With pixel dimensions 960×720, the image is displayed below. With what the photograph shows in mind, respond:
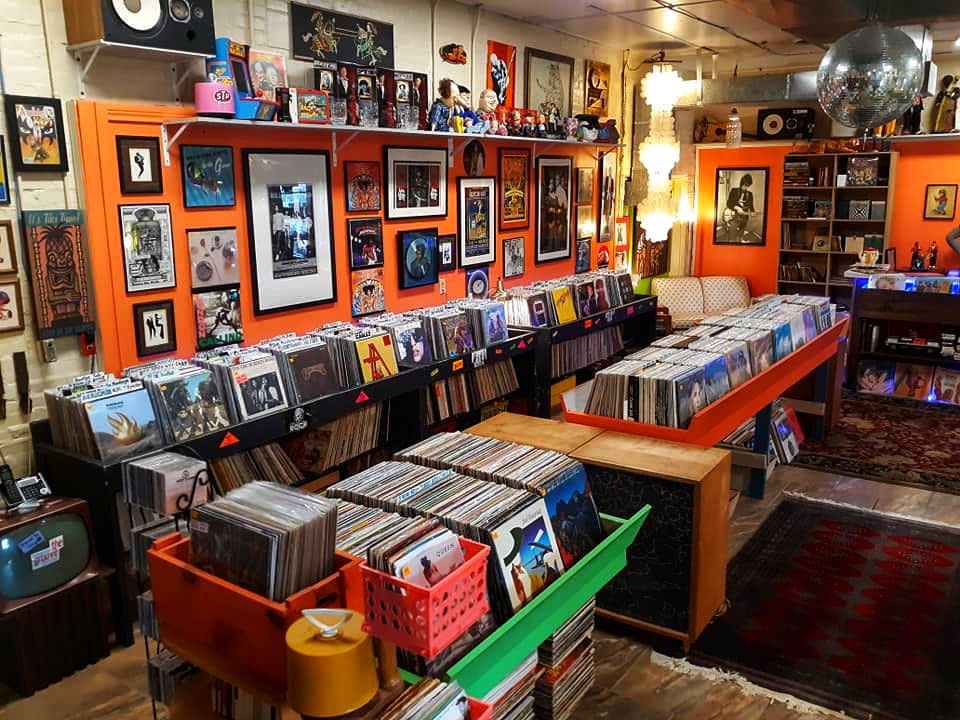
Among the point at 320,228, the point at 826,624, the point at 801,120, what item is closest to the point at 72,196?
the point at 320,228

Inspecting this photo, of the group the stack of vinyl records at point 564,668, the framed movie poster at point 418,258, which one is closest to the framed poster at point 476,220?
the framed movie poster at point 418,258

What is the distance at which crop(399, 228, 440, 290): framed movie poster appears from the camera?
17.4 feet

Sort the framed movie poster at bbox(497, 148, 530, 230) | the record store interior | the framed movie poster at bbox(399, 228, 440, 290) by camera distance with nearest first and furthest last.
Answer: the record store interior, the framed movie poster at bbox(399, 228, 440, 290), the framed movie poster at bbox(497, 148, 530, 230)

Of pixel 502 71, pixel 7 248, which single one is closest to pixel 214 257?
pixel 7 248

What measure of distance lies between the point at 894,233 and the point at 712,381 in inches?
219

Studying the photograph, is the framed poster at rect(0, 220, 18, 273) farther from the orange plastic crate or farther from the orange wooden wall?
the orange plastic crate

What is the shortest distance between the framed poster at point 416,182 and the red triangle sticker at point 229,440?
2119 mm

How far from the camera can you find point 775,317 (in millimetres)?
5066

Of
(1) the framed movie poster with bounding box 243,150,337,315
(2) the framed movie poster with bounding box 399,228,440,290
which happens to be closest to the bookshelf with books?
(2) the framed movie poster with bounding box 399,228,440,290

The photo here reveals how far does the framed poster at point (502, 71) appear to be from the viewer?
601 centimetres

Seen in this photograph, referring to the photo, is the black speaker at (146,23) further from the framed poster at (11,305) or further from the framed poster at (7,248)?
the framed poster at (11,305)

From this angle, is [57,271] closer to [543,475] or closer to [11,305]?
[11,305]

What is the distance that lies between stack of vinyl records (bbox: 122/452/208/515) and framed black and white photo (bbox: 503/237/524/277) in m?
4.04

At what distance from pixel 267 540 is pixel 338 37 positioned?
3.88m
